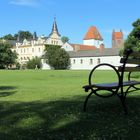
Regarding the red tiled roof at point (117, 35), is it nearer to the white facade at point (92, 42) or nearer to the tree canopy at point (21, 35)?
the white facade at point (92, 42)

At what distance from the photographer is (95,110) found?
8312 mm

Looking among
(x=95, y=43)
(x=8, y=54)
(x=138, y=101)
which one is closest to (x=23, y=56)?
(x=95, y=43)

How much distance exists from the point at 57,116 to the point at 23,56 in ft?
477

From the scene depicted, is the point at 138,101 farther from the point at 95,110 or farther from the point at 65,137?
the point at 65,137

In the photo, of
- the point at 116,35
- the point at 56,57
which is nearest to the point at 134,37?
the point at 56,57

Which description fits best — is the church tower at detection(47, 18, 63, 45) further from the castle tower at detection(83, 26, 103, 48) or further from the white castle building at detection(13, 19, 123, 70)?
the castle tower at detection(83, 26, 103, 48)

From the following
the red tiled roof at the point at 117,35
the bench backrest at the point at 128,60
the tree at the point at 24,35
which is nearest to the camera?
the bench backrest at the point at 128,60

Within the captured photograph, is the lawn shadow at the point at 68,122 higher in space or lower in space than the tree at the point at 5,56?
lower

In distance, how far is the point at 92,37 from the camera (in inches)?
6447

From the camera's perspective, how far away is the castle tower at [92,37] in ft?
539

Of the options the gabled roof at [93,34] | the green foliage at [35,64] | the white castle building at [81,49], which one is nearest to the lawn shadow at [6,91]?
the white castle building at [81,49]

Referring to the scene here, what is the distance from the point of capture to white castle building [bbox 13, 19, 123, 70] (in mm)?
125250

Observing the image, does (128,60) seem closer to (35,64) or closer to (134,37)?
(134,37)

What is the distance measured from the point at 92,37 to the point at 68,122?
157688 mm
